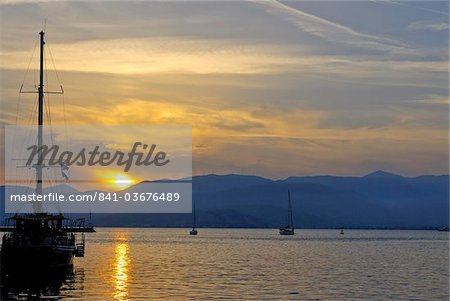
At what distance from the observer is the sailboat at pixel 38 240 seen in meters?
76.5

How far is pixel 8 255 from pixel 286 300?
27.1m

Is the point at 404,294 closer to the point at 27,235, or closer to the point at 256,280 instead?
the point at 256,280

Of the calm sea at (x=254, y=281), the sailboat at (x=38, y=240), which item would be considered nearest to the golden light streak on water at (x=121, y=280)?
the calm sea at (x=254, y=281)

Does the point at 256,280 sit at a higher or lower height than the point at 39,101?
lower

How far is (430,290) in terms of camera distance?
74.5m

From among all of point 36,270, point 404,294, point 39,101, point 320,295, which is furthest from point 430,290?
point 39,101

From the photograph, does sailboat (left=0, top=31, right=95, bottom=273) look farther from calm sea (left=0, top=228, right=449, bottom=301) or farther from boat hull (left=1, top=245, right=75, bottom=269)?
calm sea (left=0, top=228, right=449, bottom=301)

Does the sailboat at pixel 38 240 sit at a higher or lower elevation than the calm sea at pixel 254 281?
higher

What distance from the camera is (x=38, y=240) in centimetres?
7812

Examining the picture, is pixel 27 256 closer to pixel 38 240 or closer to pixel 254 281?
pixel 38 240

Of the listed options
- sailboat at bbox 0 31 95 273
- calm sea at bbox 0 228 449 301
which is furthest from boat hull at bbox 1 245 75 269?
calm sea at bbox 0 228 449 301

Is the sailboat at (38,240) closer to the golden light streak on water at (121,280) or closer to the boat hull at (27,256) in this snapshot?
the boat hull at (27,256)

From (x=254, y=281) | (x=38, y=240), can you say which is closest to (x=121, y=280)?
(x=38, y=240)

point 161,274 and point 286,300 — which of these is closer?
point 286,300
